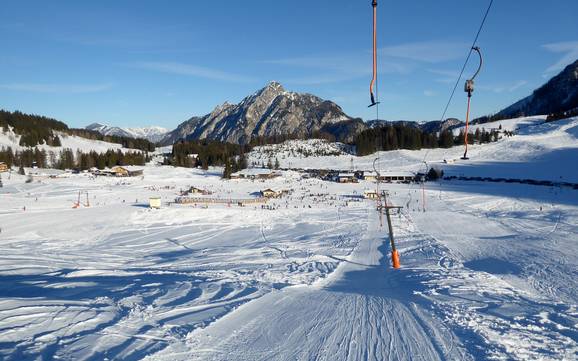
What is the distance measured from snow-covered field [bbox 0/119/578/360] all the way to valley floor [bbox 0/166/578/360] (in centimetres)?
5

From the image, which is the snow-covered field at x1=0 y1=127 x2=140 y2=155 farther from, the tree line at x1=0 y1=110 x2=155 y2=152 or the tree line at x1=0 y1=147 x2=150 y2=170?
the tree line at x1=0 y1=147 x2=150 y2=170

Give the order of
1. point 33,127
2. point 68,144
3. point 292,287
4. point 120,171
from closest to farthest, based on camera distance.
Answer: point 292,287
point 120,171
point 33,127
point 68,144

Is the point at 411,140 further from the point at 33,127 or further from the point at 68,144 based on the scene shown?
the point at 33,127

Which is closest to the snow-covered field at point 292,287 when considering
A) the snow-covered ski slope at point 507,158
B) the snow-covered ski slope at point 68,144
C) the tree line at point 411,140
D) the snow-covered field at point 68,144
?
the snow-covered ski slope at point 507,158

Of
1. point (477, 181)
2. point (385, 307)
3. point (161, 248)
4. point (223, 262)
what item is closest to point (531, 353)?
point (385, 307)

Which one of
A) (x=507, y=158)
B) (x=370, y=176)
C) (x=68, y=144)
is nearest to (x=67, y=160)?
(x=68, y=144)

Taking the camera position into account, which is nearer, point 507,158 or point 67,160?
point 507,158

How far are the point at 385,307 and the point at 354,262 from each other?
8.53 m

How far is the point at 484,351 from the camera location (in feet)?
23.0

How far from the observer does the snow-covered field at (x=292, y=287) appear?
741 cm

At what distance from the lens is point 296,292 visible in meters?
12.0

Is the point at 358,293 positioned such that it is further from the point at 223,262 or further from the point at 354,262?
the point at 223,262

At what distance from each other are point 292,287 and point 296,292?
0.71 meters

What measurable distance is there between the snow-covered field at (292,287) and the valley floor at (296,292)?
0.18 feet
